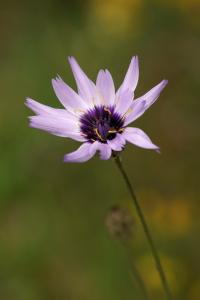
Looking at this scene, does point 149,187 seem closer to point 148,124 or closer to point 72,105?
point 148,124

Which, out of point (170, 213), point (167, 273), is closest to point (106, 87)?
point (167, 273)

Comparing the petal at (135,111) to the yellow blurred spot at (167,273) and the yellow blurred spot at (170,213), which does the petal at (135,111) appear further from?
the yellow blurred spot at (170,213)

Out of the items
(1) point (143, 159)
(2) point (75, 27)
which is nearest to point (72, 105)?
(1) point (143, 159)

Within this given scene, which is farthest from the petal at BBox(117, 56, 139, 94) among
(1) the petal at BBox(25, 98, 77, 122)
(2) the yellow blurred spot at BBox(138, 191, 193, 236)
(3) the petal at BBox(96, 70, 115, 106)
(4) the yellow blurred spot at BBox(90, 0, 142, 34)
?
(4) the yellow blurred spot at BBox(90, 0, 142, 34)

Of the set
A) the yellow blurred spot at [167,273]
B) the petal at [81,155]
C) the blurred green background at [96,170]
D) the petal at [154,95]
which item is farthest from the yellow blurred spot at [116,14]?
the petal at [81,155]

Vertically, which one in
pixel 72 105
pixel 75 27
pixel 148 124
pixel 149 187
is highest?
pixel 75 27

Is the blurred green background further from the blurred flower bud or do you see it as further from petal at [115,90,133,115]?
petal at [115,90,133,115]

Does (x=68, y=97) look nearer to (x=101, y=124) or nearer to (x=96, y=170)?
(x=101, y=124)

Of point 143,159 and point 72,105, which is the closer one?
point 72,105
